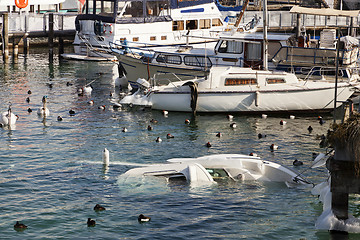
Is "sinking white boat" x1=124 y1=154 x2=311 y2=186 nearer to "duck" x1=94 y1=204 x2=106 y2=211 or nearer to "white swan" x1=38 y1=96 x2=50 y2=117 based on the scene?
"duck" x1=94 y1=204 x2=106 y2=211

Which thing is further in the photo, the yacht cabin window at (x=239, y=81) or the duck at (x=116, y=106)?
the duck at (x=116, y=106)

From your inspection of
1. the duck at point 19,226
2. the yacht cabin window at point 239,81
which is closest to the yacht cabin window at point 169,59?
the yacht cabin window at point 239,81

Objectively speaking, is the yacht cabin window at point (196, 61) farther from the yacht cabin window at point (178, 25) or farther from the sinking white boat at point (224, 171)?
the sinking white boat at point (224, 171)

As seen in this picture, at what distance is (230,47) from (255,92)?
5.32 metres

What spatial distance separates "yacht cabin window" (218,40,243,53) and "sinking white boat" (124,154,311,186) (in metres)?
15.2

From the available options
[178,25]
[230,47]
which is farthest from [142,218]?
[178,25]

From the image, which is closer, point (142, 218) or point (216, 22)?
point (142, 218)

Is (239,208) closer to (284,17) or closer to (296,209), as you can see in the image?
(296,209)

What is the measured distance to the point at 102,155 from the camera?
24.9 metres

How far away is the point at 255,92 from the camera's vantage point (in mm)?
31953

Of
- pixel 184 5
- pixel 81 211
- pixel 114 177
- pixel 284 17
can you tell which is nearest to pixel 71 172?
pixel 114 177

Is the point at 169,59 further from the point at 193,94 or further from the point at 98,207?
the point at 98,207

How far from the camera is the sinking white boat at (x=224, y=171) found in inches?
830

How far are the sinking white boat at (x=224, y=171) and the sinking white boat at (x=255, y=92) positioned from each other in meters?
10.5
